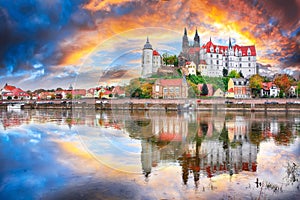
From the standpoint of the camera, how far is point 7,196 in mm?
7047

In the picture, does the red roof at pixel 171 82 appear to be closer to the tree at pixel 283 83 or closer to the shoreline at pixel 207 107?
the shoreline at pixel 207 107

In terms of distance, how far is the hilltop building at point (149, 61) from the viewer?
45.6ft

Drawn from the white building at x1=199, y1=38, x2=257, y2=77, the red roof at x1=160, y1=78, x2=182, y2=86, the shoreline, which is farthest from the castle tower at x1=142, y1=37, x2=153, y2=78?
the white building at x1=199, y1=38, x2=257, y2=77

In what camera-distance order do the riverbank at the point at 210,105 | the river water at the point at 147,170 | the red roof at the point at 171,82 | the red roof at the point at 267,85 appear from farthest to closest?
the red roof at the point at 267,85, the riverbank at the point at 210,105, the red roof at the point at 171,82, the river water at the point at 147,170

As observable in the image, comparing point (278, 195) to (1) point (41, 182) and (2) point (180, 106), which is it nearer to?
(1) point (41, 182)

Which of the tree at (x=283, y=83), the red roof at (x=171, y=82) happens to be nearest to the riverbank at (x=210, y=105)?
the tree at (x=283, y=83)

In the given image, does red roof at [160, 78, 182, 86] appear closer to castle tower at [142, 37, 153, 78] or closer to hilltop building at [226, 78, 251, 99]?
castle tower at [142, 37, 153, 78]

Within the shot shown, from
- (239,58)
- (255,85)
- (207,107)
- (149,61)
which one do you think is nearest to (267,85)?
(255,85)

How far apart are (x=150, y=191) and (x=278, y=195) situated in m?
3.12

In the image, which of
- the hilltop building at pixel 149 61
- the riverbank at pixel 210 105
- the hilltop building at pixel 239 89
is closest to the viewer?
the hilltop building at pixel 149 61

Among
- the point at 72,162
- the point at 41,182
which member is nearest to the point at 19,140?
the point at 72,162

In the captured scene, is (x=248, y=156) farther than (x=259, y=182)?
Yes

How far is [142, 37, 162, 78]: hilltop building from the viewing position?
13914mm

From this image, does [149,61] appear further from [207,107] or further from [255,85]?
[255,85]
